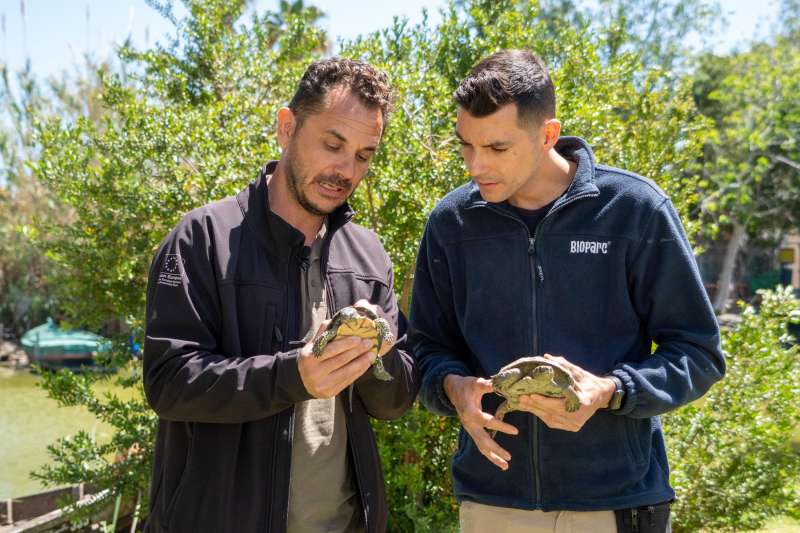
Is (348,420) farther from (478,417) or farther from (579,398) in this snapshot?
(579,398)

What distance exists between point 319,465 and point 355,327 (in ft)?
1.87

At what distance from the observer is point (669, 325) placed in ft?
7.63

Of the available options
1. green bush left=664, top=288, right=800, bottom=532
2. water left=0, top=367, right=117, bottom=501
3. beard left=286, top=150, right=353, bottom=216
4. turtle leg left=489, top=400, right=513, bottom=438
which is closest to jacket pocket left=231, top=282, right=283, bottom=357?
beard left=286, top=150, right=353, bottom=216

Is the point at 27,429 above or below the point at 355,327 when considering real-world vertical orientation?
below

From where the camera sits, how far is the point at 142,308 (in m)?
5.81

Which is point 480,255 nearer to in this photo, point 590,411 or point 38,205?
point 590,411

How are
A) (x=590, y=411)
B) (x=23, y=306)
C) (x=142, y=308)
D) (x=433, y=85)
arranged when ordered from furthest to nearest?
(x=23, y=306)
(x=142, y=308)
(x=433, y=85)
(x=590, y=411)

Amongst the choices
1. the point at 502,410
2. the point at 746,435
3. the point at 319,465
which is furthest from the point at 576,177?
the point at 746,435

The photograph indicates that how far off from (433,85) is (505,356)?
2.76m

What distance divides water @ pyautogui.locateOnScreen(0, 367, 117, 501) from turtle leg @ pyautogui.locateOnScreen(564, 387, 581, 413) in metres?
9.22

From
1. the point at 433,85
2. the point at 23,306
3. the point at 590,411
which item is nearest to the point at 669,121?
the point at 433,85

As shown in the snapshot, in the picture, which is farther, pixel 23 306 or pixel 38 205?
pixel 23 306

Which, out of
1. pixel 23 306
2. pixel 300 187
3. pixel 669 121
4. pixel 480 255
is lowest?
pixel 23 306

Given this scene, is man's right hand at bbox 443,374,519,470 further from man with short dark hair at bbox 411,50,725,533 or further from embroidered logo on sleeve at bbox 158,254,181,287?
embroidered logo on sleeve at bbox 158,254,181,287
